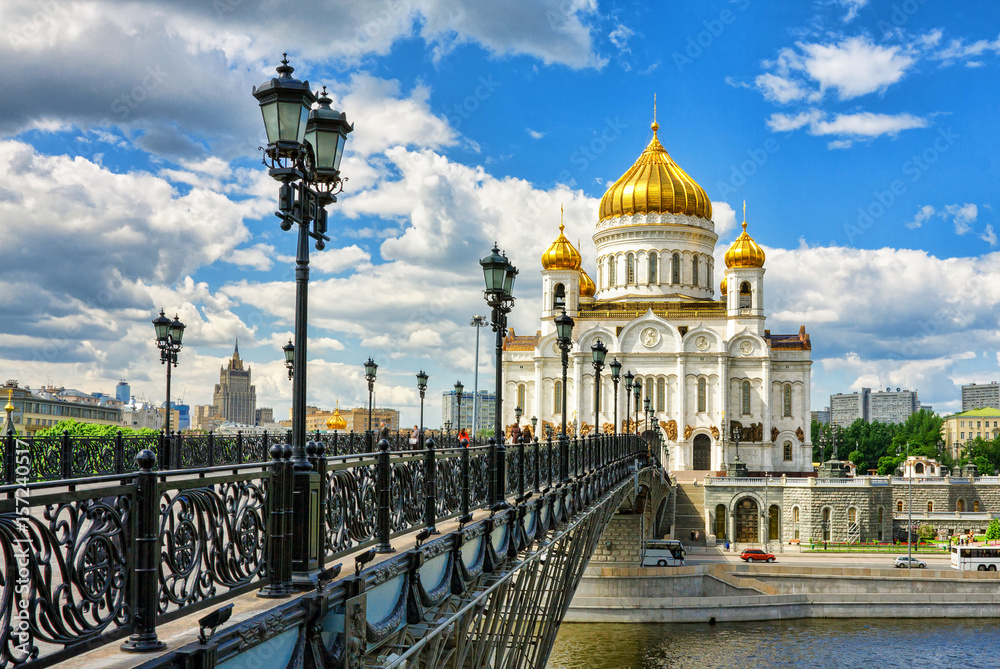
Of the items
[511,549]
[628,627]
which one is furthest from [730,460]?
[511,549]

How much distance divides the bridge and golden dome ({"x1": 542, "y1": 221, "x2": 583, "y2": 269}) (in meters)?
49.4

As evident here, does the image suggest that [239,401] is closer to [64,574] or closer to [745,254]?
[745,254]

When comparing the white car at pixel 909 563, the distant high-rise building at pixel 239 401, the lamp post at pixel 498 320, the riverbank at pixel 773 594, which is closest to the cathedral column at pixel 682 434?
the white car at pixel 909 563

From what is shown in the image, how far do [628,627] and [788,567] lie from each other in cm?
866

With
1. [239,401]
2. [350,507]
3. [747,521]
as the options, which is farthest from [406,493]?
[239,401]

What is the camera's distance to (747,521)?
50062 millimetres

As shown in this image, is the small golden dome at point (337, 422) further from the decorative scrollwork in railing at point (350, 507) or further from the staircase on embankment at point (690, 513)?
the staircase on embankment at point (690, 513)

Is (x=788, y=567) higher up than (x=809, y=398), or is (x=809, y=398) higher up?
(x=809, y=398)

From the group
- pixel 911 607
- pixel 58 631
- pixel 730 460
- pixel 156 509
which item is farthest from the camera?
pixel 730 460

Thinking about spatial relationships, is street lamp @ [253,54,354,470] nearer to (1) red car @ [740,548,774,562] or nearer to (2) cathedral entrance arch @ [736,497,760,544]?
(1) red car @ [740,548,774,562]

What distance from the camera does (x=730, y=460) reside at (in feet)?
185

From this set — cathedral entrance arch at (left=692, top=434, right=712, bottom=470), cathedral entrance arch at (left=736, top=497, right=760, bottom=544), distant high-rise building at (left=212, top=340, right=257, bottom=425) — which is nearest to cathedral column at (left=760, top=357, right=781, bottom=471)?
cathedral entrance arch at (left=692, top=434, right=712, bottom=470)

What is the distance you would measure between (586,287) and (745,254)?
40.3 feet

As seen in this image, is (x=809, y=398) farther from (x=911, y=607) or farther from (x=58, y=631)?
(x=58, y=631)
